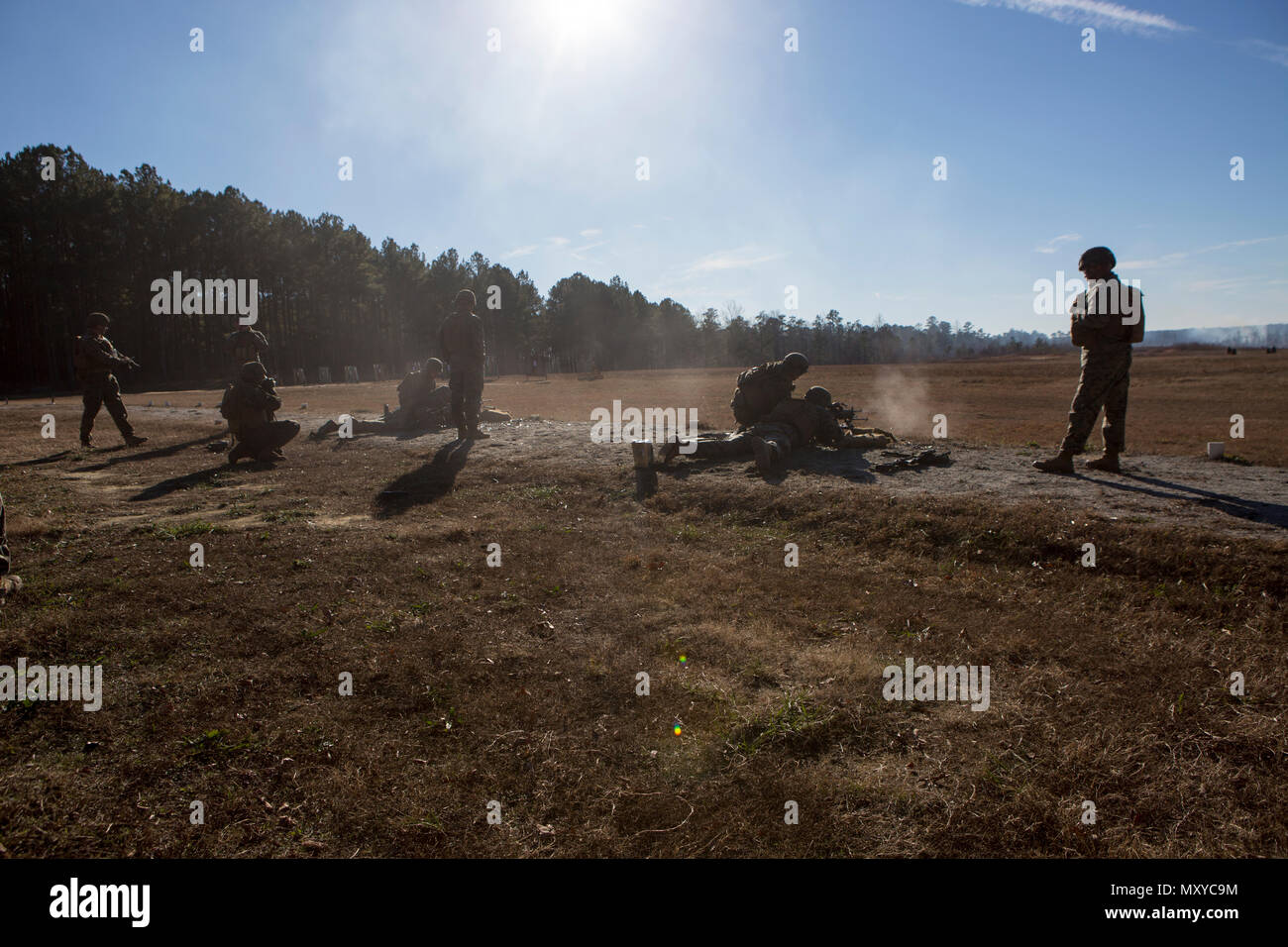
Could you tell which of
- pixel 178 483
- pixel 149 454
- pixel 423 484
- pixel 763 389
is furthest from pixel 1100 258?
pixel 149 454

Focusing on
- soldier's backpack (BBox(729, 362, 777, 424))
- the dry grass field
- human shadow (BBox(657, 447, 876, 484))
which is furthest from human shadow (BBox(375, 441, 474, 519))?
soldier's backpack (BBox(729, 362, 777, 424))

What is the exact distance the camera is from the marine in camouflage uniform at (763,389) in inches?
469

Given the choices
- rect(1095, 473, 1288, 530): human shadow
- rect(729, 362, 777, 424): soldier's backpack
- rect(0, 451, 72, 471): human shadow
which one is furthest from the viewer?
rect(729, 362, 777, 424): soldier's backpack

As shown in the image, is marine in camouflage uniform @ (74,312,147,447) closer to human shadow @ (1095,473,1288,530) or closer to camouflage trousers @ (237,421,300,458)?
camouflage trousers @ (237,421,300,458)

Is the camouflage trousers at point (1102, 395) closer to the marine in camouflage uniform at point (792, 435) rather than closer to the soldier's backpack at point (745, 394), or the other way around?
the marine in camouflage uniform at point (792, 435)

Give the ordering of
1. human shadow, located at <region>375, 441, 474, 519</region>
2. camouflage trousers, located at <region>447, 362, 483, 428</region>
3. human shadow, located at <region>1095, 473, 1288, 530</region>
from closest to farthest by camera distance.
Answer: human shadow, located at <region>1095, 473, 1288, 530</region>
human shadow, located at <region>375, 441, 474, 519</region>
camouflage trousers, located at <region>447, 362, 483, 428</region>

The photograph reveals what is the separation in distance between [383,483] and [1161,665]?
31.8 ft

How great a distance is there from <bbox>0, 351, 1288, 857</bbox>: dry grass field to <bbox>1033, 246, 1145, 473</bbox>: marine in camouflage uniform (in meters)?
0.79

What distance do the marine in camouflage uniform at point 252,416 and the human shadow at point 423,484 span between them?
3008 mm

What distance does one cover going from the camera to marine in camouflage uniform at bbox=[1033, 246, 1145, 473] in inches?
320

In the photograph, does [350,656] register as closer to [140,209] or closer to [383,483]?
[383,483]

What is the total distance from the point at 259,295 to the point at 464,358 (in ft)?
177

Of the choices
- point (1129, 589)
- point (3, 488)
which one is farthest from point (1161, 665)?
point (3, 488)

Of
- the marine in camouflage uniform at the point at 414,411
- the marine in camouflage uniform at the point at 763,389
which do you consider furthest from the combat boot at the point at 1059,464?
the marine in camouflage uniform at the point at 414,411
